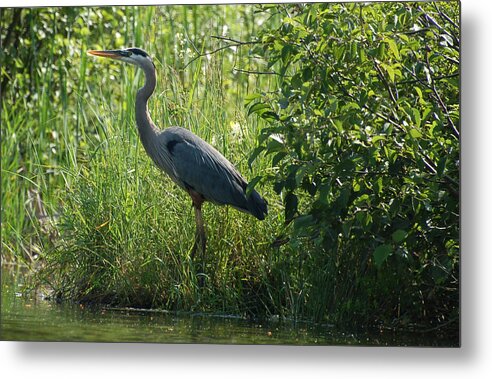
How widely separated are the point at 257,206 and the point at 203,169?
0.43 m

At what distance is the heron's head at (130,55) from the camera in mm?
5043

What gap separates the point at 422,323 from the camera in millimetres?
4512

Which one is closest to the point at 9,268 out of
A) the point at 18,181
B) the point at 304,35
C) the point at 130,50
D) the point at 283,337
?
the point at 18,181

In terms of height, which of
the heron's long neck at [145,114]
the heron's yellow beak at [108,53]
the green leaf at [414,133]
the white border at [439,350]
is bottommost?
the white border at [439,350]

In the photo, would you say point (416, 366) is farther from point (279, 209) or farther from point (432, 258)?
point (279, 209)

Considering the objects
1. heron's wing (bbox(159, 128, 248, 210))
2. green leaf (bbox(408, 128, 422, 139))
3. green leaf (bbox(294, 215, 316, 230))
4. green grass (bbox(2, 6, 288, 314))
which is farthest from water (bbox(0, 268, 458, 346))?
green leaf (bbox(408, 128, 422, 139))

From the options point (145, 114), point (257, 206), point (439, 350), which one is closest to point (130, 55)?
point (145, 114)

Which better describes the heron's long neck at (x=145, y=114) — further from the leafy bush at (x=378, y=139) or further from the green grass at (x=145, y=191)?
the leafy bush at (x=378, y=139)

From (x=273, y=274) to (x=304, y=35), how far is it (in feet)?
3.65

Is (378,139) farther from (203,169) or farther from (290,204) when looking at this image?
(203,169)

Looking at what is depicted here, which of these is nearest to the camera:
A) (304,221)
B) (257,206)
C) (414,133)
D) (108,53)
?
(414,133)

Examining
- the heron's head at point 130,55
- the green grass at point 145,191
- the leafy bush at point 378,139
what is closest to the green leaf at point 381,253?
the leafy bush at point 378,139

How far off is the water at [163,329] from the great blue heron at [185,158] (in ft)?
1.73

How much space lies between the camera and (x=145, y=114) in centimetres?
534
